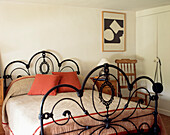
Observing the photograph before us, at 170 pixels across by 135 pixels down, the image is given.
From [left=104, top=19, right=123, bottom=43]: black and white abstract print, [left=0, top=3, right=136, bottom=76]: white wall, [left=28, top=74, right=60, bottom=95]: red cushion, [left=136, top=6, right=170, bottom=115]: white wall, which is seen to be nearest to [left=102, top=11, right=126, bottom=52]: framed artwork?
Answer: [left=104, top=19, right=123, bottom=43]: black and white abstract print

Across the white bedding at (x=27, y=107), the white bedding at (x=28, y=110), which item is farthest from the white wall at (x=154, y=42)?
the white bedding at (x=28, y=110)

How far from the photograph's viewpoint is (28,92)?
130 inches

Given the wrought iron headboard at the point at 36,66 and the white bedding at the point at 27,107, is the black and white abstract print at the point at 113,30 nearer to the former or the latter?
the wrought iron headboard at the point at 36,66

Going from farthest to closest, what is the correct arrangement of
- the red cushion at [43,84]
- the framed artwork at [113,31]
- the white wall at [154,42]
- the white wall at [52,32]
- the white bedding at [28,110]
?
1. the framed artwork at [113,31]
2. the white wall at [154,42]
3. the white wall at [52,32]
4. the red cushion at [43,84]
5. the white bedding at [28,110]

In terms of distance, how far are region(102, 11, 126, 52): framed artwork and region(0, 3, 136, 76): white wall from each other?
11cm

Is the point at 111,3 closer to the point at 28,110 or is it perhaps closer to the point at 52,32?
the point at 52,32

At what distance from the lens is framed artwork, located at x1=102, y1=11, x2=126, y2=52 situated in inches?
181

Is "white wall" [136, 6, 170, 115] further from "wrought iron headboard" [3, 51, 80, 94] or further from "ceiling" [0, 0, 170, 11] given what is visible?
"wrought iron headboard" [3, 51, 80, 94]

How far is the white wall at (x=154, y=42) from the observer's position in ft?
14.1

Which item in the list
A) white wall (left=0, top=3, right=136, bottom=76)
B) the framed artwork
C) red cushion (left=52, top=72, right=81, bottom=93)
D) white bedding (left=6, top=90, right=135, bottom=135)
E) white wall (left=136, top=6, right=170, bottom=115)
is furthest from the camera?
the framed artwork

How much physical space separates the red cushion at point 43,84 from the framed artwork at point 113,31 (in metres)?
1.69

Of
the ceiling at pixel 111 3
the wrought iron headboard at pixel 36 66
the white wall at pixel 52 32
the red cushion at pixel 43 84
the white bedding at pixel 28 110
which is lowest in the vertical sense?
the white bedding at pixel 28 110

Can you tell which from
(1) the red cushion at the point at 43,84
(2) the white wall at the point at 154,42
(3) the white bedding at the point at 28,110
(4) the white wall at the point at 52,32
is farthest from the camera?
(2) the white wall at the point at 154,42

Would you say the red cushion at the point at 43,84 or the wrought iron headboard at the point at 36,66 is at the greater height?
the wrought iron headboard at the point at 36,66
